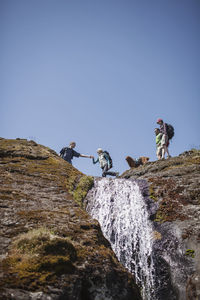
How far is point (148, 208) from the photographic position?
9.82 meters

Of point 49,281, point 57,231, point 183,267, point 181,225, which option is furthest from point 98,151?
point 49,281

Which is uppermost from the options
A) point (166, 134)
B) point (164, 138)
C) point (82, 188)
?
point (166, 134)

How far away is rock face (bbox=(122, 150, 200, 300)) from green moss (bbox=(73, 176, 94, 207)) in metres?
2.61

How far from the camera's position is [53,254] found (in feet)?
13.6

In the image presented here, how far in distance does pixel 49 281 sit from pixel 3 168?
5832 mm

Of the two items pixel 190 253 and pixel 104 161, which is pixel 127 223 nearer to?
pixel 190 253

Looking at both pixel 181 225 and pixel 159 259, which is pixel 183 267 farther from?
pixel 181 225

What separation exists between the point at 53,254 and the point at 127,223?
558 cm

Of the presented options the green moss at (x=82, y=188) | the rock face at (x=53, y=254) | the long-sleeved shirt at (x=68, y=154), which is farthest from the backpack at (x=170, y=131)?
the rock face at (x=53, y=254)

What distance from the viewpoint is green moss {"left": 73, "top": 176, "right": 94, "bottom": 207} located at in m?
9.98

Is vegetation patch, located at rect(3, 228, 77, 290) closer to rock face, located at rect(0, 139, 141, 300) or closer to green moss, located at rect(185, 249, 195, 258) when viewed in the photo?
rock face, located at rect(0, 139, 141, 300)

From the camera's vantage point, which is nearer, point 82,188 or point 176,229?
point 176,229

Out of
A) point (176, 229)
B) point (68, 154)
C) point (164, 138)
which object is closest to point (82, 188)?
point (176, 229)

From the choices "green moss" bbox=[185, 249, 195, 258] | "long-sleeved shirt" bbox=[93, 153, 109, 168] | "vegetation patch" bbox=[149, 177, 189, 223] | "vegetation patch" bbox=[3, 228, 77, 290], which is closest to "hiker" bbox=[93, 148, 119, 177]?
"long-sleeved shirt" bbox=[93, 153, 109, 168]
